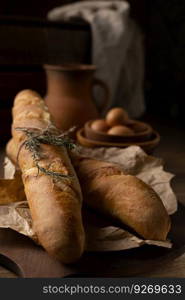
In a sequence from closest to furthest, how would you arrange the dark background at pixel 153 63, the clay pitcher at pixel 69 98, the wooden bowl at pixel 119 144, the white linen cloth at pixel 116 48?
the wooden bowl at pixel 119 144 → the clay pitcher at pixel 69 98 → the dark background at pixel 153 63 → the white linen cloth at pixel 116 48

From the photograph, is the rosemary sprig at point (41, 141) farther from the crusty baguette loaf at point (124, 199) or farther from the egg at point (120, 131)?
the egg at point (120, 131)

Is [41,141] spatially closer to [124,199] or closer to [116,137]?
[124,199]

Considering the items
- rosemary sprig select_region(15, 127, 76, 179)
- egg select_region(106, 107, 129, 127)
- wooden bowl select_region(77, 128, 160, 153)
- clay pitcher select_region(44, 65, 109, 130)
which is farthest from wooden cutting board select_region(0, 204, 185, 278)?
clay pitcher select_region(44, 65, 109, 130)

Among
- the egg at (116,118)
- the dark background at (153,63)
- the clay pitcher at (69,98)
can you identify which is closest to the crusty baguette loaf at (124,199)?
the egg at (116,118)

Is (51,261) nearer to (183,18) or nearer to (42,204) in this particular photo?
(42,204)

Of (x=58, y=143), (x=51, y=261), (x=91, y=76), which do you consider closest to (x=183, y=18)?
(x=91, y=76)
